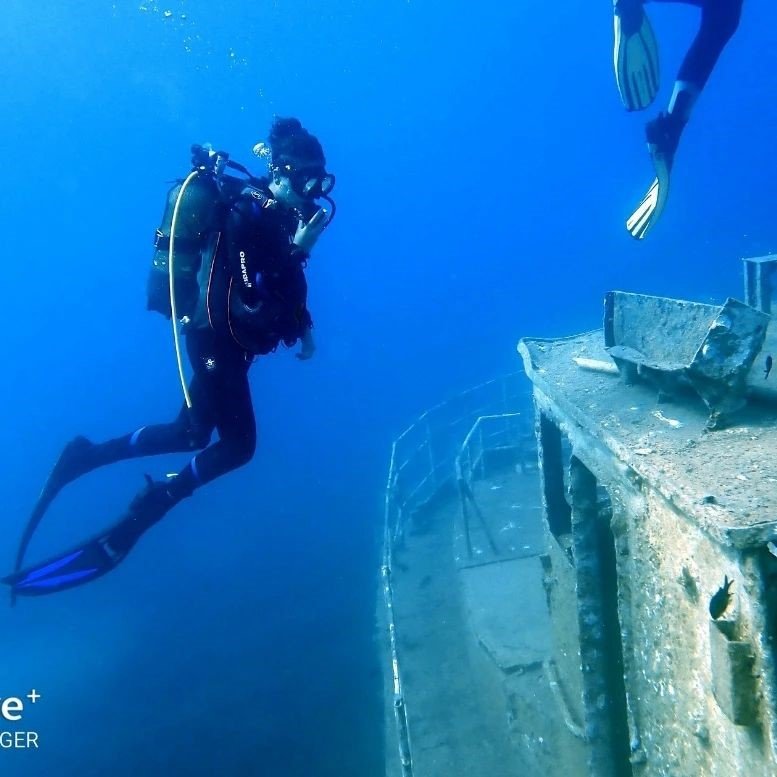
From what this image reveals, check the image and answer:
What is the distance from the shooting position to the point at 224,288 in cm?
393

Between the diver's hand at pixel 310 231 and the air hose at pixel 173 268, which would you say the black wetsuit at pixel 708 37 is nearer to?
the diver's hand at pixel 310 231

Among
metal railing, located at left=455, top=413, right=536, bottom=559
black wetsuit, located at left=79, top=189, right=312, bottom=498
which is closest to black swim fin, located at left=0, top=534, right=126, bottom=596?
black wetsuit, located at left=79, top=189, right=312, bottom=498

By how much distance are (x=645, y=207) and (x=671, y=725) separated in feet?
12.2

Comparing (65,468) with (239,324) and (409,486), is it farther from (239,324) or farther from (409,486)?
(409,486)

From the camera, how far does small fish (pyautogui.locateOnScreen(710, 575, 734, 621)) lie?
1.75 meters

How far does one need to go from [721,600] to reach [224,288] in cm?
327

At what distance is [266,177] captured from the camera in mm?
4312

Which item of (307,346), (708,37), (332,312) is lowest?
(307,346)

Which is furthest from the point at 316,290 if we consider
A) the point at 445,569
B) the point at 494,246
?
the point at 445,569

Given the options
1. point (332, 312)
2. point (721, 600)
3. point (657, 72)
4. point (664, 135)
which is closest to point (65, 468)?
point (721, 600)

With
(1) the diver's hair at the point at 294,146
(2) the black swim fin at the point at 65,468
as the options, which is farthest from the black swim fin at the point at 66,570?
(1) the diver's hair at the point at 294,146

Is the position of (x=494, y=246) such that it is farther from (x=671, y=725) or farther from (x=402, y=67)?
(x=671, y=725)

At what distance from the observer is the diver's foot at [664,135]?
443 centimetres

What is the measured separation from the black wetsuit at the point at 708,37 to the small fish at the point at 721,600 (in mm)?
4079
